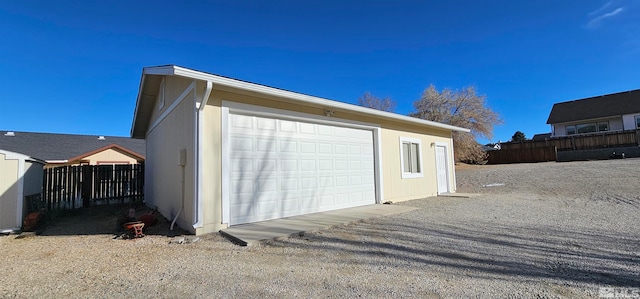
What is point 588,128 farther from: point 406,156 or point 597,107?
point 406,156

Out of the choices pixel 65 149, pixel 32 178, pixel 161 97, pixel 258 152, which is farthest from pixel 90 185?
pixel 65 149

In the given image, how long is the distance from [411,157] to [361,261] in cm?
662

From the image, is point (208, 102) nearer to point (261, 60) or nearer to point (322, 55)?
point (261, 60)

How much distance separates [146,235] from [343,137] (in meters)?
4.69

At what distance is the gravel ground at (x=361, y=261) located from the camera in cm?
252

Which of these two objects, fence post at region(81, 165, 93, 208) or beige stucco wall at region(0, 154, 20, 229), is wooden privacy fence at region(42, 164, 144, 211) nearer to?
fence post at region(81, 165, 93, 208)

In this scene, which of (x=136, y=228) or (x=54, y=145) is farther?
(x=54, y=145)

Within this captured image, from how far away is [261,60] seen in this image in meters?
12.7

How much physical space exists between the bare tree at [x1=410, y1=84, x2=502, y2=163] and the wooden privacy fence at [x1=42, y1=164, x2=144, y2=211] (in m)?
19.4

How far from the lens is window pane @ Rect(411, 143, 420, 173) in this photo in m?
9.30

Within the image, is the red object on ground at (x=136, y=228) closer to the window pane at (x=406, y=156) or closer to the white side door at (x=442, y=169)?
the window pane at (x=406, y=156)

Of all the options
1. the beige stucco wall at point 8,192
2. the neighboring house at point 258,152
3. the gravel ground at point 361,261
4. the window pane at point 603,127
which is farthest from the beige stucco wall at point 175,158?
the window pane at point 603,127

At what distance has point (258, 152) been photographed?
18.4ft

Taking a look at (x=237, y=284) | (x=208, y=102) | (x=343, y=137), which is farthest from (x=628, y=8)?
(x=237, y=284)
